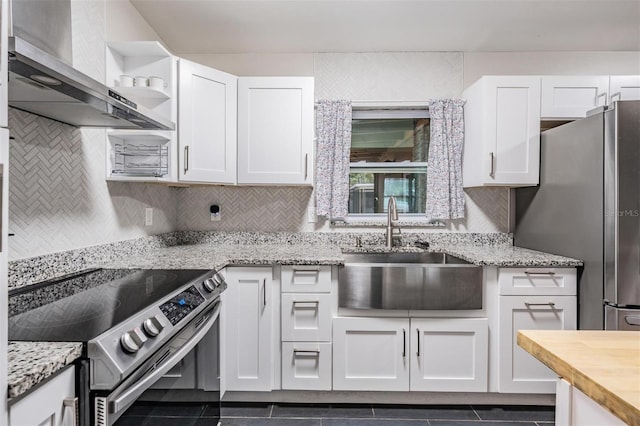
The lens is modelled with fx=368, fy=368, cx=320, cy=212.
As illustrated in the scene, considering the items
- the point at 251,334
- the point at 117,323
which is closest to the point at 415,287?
the point at 251,334

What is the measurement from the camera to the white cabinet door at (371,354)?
2.13m

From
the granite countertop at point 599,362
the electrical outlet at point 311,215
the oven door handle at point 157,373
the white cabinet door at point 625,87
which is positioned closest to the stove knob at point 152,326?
the oven door handle at point 157,373

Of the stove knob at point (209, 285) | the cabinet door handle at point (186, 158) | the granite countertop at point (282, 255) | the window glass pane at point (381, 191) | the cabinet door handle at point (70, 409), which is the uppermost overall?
the cabinet door handle at point (186, 158)

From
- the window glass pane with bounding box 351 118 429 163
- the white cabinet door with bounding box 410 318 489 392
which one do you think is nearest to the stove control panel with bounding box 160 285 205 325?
the white cabinet door with bounding box 410 318 489 392

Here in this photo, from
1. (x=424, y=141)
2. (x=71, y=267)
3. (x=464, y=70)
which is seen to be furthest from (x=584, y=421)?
(x=464, y=70)

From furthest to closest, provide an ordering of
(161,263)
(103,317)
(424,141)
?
1. (424,141)
2. (161,263)
3. (103,317)

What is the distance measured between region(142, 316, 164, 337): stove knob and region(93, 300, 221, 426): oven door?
7 cm

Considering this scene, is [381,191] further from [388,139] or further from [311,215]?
[311,215]

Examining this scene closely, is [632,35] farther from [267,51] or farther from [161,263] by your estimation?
[161,263]

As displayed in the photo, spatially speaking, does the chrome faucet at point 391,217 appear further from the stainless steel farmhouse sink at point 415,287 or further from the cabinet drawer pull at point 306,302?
the cabinet drawer pull at point 306,302

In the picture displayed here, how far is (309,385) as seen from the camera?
2.15 m

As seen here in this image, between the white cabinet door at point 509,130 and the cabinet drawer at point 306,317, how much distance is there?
1.36 meters

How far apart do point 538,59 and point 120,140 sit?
9.82ft

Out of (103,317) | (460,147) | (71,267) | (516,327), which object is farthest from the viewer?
(460,147)
